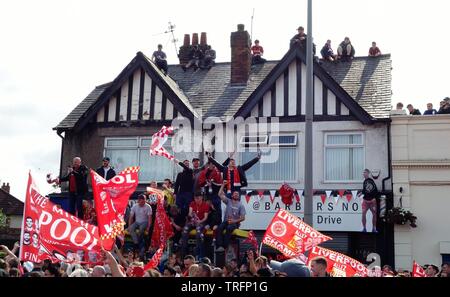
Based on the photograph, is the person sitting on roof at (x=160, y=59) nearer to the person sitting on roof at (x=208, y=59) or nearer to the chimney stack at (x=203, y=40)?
the person sitting on roof at (x=208, y=59)

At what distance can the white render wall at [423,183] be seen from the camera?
17938mm

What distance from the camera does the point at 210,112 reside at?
21203 mm

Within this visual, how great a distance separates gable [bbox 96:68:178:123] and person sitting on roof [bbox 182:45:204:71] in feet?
11.4

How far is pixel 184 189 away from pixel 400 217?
619cm

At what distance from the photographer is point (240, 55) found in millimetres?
22734

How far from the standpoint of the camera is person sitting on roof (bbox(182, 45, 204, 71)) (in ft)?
80.8

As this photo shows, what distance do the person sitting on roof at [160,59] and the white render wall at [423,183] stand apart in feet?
28.6

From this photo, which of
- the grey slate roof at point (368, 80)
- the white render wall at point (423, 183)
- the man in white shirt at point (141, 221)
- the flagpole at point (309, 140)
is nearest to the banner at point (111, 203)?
the man in white shirt at point (141, 221)

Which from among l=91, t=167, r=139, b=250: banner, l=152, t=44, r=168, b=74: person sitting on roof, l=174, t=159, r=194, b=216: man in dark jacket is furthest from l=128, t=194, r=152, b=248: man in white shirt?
l=152, t=44, r=168, b=74: person sitting on roof

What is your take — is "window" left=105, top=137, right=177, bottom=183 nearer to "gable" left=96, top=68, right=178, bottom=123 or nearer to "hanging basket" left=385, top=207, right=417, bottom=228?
"gable" left=96, top=68, right=178, bottom=123

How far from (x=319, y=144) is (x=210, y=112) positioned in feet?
13.0
